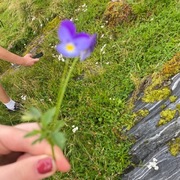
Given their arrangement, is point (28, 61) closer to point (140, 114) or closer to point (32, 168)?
point (140, 114)

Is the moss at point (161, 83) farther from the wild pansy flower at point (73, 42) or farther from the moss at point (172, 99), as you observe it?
the wild pansy flower at point (73, 42)

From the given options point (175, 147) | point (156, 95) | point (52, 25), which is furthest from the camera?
point (52, 25)

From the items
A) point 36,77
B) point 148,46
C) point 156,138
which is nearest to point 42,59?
point 36,77

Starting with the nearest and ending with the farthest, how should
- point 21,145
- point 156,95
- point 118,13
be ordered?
point 21,145, point 156,95, point 118,13

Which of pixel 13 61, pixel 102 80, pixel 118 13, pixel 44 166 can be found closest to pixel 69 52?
pixel 44 166

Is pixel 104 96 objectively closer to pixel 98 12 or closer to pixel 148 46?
pixel 148 46

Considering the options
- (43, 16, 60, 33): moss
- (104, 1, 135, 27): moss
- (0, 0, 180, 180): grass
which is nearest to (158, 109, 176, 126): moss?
(0, 0, 180, 180): grass
